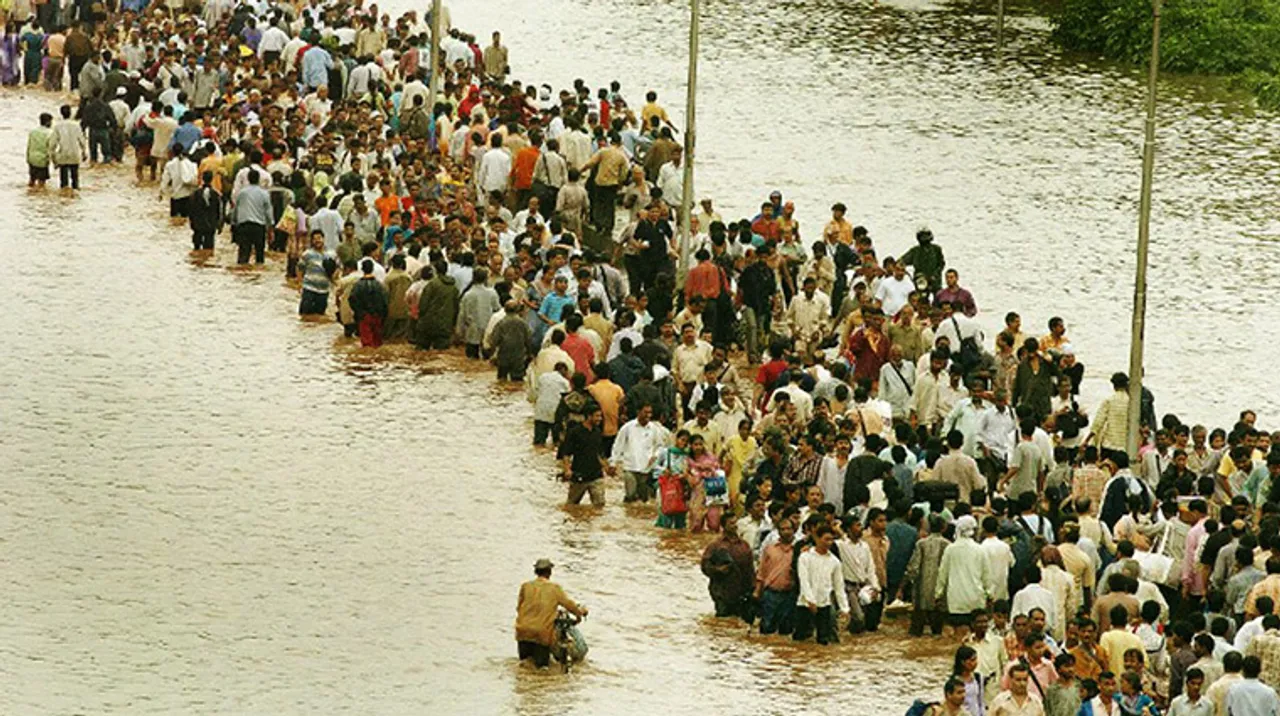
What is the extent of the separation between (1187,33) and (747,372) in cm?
2612

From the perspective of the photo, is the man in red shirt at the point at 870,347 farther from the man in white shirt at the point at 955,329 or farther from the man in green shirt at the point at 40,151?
the man in green shirt at the point at 40,151

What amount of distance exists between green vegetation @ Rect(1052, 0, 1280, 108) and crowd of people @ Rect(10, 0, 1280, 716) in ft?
53.0

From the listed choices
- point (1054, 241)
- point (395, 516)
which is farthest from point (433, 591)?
point (1054, 241)

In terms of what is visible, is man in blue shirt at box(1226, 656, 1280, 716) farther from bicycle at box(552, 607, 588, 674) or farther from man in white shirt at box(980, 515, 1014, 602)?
bicycle at box(552, 607, 588, 674)

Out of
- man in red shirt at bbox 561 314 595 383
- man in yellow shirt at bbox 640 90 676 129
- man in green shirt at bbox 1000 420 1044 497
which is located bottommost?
man in green shirt at bbox 1000 420 1044 497

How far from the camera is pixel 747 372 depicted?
109 ft

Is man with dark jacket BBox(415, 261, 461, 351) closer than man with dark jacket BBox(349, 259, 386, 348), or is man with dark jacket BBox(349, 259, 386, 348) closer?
man with dark jacket BBox(415, 261, 461, 351)

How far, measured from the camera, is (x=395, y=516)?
92.4 ft

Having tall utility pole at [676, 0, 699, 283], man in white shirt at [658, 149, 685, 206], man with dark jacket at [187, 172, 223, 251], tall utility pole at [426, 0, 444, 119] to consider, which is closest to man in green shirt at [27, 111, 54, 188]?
man with dark jacket at [187, 172, 223, 251]

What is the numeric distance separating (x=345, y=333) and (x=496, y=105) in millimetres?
8026

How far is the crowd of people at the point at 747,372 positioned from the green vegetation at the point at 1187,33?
16.2 meters

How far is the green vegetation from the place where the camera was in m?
55.9

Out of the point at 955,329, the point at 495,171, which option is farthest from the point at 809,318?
the point at 495,171

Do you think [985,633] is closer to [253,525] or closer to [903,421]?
[903,421]
